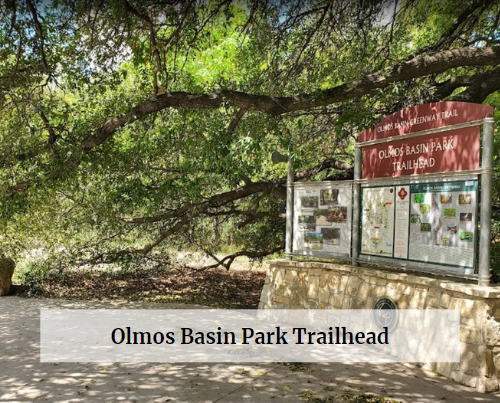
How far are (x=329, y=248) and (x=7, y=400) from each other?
4.47 m

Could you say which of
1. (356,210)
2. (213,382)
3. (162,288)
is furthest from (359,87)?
(162,288)

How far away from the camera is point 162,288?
1212 cm

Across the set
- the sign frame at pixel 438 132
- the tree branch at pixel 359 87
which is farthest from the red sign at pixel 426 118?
the tree branch at pixel 359 87

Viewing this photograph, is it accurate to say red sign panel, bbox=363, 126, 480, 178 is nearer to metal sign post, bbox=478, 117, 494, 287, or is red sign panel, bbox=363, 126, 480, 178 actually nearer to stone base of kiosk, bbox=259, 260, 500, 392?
metal sign post, bbox=478, 117, 494, 287

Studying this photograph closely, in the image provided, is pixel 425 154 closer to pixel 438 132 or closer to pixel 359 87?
pixel 438 132

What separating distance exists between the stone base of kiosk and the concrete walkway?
21 cm

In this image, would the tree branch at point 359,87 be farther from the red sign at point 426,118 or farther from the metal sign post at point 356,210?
the metal sign post at point 356,210

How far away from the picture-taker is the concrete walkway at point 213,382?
4.39m

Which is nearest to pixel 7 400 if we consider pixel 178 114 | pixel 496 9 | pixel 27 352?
pixel 27 352

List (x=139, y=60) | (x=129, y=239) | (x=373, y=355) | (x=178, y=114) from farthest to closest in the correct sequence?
(x=129, y=239) → (x=178, y=114) → (x=139, y=60) → (x=373, y=355)

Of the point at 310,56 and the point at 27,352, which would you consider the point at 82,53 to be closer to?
the point at 310,56

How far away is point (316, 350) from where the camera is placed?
6016 millimetres
